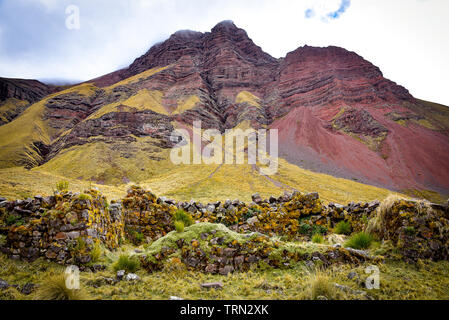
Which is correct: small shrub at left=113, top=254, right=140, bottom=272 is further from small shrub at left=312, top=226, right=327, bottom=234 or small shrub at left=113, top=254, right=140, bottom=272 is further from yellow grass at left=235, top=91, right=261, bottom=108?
yellow grass at left=235, top=91, right=261, bottom=108

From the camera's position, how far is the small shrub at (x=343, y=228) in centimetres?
865

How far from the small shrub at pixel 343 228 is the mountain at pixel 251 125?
2359cm

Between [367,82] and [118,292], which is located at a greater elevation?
[367,82]

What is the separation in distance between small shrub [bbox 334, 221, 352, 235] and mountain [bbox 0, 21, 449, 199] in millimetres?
23593

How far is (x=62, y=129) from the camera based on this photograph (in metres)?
90.2

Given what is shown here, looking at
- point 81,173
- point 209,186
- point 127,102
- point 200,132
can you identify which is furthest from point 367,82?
point 81,173

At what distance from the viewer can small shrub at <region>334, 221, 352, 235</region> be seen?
28.4 feet

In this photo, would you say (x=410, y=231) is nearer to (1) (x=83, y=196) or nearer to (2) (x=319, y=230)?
(2) (x=319, y=230)

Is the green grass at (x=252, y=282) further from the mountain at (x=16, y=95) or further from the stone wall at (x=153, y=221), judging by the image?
the mountain at (x=16, y=95)

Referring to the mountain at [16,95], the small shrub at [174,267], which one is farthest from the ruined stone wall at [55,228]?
the mountain at [16,95]

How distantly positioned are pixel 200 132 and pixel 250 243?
79836 millimetres

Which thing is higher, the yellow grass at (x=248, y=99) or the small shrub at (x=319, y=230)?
the yellow grass at (x=248, y=99)
